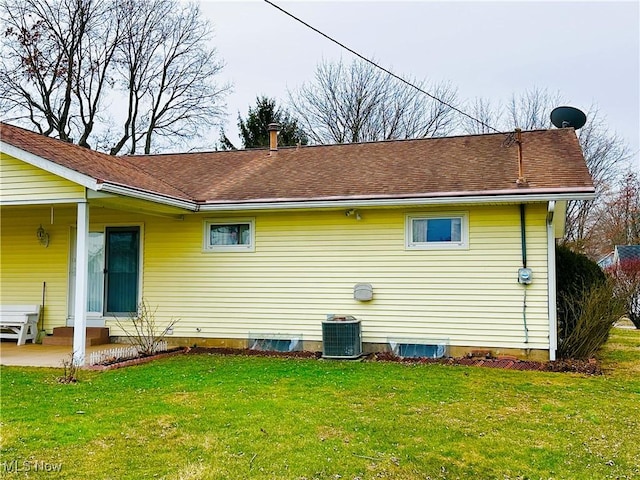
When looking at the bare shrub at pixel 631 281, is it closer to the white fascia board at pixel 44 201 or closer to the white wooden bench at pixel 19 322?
the white fascia board at pixel 44 201

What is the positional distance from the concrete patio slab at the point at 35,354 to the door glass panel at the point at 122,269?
787 mm

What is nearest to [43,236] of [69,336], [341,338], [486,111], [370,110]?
[69,336]

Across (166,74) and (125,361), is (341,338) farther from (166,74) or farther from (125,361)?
(166,74)

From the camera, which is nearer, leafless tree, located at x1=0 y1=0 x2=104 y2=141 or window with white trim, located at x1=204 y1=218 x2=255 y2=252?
window with white trim, located at x1=204 y1=218 x2=255 y2=252

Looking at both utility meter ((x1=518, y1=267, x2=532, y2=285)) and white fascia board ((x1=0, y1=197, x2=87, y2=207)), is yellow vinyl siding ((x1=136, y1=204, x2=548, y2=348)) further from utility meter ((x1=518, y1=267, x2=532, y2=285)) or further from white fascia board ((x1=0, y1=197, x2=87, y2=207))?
white fascia board ((x1=0, y1=197, x2=87, y2=207))

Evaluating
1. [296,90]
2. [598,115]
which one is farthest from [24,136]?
[598,115]

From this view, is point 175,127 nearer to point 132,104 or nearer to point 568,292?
point 132,104

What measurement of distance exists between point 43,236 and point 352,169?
5806 mm

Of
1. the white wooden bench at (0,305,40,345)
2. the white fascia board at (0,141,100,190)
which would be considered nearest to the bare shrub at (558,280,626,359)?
the white fascia board at (0,141,100,190)

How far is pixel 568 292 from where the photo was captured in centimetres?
926

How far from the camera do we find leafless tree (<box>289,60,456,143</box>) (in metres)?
25.6

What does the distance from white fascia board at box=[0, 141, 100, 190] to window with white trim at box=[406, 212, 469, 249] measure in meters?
4.56

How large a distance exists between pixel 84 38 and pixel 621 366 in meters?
23.2

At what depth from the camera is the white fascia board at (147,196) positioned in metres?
7.47
